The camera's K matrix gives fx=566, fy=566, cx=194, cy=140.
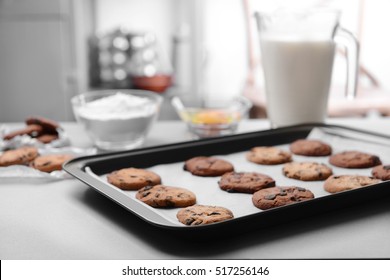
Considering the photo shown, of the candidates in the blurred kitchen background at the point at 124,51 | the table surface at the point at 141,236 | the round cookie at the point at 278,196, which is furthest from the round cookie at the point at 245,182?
the blurred kitchen background at the point at 124,51

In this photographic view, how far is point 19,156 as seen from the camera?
1.11 meters

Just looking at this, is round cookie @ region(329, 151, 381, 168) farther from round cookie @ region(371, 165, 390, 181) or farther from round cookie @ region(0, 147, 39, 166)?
round cookie @ region(0, 147, 39, 166)

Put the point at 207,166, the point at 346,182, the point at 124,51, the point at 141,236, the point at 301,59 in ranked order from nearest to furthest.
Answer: the point at 141,236
the point at 346,182
the point at 207,166
the point at 301,59
the point at 124,51

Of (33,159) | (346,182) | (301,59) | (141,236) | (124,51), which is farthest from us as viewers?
(124,51)

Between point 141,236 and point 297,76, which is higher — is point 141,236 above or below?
below

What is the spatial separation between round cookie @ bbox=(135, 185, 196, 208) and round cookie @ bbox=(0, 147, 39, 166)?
33 centimetres

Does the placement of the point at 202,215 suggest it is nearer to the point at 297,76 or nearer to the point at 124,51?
the point at 297,76

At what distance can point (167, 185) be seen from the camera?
0.97m

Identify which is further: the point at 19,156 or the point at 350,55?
the point at 350,55

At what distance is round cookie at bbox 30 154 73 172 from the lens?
1.06 metres

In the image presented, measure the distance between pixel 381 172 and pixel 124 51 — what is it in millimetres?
2250

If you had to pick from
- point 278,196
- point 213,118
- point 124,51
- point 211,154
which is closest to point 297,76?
point 213,118
